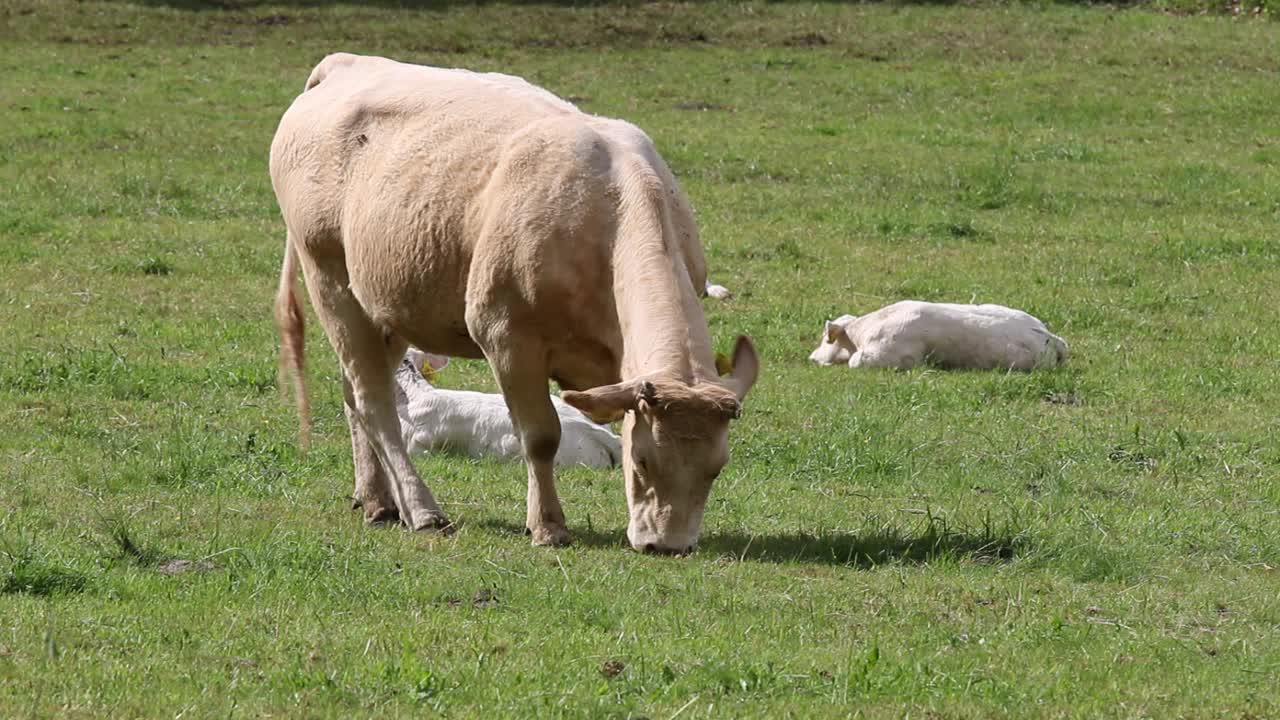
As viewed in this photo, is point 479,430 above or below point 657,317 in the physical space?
below

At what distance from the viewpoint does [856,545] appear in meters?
8.73

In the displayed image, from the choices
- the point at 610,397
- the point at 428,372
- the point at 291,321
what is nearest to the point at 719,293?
the point at 428,372

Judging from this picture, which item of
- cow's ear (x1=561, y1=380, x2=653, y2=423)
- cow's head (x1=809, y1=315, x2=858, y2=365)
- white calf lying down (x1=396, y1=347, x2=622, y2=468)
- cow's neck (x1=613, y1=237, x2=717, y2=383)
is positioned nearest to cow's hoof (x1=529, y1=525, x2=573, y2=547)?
cow's neck (x1=613, y1=237, x2=717, y2=383)

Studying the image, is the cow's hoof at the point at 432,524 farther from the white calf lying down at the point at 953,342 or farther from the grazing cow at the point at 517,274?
the white calf lying down at the point at 953,342

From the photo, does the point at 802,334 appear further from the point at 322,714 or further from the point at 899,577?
the point at 322,714

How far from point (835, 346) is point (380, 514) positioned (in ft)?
17.6

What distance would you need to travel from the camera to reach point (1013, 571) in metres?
8.36

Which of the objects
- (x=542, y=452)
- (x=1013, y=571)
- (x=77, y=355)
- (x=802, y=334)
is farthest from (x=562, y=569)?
(x=802, y=334)

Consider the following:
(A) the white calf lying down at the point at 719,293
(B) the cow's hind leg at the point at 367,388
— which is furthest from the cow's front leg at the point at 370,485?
(A) the white calf lying down at the point at 719,293

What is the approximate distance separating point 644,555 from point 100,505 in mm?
2777

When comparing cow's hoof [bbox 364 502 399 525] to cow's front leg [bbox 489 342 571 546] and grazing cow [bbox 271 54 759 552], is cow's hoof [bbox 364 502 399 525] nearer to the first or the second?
grazing cow [bbox 271 54 759 552]

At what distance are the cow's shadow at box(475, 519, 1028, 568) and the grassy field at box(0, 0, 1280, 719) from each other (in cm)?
3

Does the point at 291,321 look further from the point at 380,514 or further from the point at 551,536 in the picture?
the point at 551,536

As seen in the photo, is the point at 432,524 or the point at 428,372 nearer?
the point at 432,524
